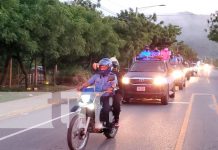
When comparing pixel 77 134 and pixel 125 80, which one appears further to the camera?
pixel 125 80

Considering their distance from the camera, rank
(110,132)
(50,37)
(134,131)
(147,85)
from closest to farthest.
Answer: (110,132)
(134,131)
(147,85)
(50,37)

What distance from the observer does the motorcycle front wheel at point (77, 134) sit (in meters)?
8.63

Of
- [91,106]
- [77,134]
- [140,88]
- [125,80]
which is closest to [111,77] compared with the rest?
[91,106]

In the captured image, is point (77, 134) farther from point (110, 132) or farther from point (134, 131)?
point (134, 131)

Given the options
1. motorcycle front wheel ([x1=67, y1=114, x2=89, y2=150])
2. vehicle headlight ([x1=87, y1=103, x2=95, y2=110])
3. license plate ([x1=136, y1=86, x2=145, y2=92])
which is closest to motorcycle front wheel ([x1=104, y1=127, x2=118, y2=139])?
motorcycle front wheel ([x1=67, y1=114, x2=89, y2=150])

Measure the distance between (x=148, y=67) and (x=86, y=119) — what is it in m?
11.1

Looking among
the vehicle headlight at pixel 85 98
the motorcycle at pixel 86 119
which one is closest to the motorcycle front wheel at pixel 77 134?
the motorcycle at pixel 86 119

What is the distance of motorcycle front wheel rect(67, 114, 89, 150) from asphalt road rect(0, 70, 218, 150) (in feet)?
1.19

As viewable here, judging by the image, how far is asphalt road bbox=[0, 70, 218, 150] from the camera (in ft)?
31.7

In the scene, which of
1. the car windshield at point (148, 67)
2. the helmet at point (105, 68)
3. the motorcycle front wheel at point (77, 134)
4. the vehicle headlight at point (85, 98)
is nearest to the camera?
the motorcycle front wheel at point (77, 134)

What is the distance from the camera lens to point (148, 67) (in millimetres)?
20000

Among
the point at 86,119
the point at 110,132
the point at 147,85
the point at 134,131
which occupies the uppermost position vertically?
the point at 147,85

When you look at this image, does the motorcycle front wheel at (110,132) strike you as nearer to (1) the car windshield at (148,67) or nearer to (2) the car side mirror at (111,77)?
(2) the car side mirror at (111,77)

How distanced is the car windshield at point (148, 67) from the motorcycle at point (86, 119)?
9.96m
